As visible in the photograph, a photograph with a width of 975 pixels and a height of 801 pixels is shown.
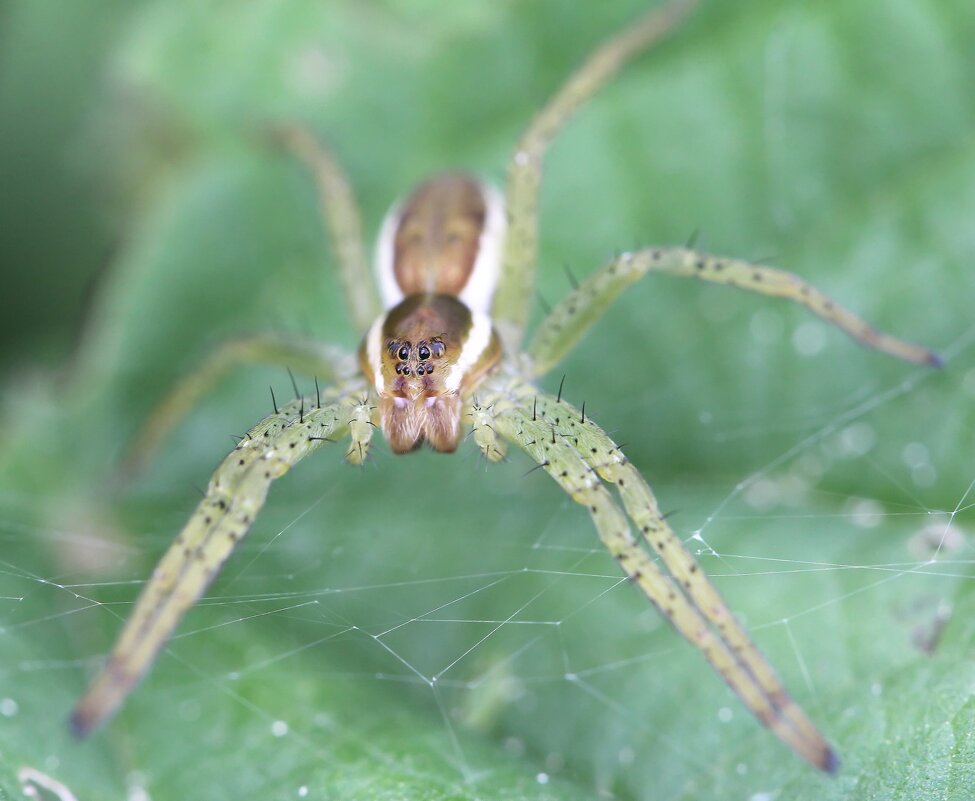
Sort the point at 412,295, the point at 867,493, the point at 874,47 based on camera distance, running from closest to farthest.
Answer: the point at 867,493, the point at 874,47, the point at 412,295

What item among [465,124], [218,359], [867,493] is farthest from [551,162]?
[867,493]

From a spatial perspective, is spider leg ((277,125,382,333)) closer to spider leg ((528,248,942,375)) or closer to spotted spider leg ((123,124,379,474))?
spotted spider leg ((123,124,379,474))

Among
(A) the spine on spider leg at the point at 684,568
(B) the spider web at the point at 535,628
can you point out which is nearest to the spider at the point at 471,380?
(A) the spine on spider leg at the point at 684,568

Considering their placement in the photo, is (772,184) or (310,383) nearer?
(772,184)

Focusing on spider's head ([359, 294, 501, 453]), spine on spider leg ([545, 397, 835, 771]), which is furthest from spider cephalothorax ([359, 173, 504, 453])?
spine on spider leg ([545, 397, 835, 771])

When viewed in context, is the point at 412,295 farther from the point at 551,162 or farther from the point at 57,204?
the point at 57,204

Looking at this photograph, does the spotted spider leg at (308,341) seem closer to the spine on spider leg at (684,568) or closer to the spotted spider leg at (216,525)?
the spotted spider leg at (216,525)
